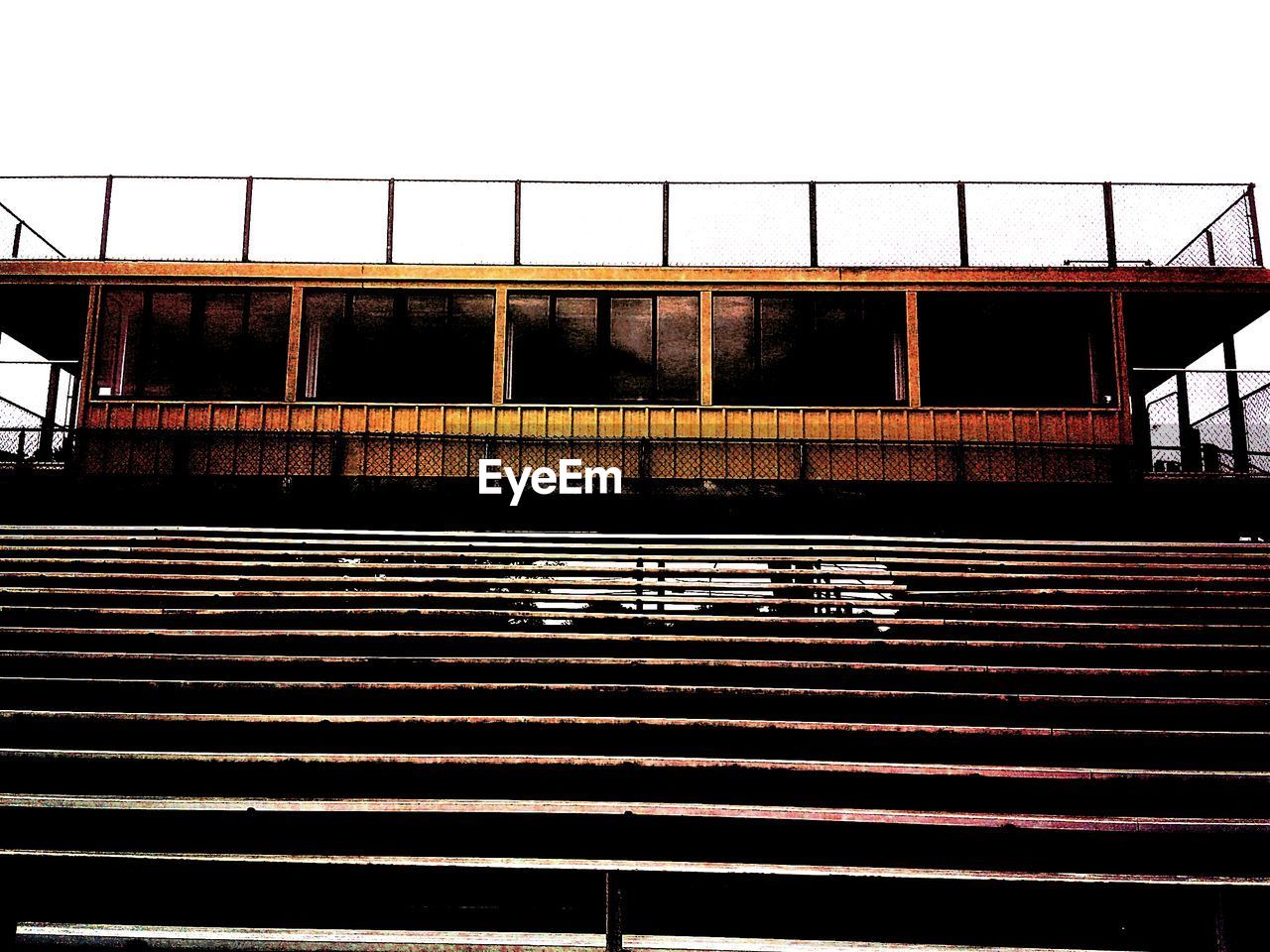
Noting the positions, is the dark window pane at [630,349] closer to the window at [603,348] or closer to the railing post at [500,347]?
the window at [603,348]

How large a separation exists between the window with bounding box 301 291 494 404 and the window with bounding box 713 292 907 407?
122 inches

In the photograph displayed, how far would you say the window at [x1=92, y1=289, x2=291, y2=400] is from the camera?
966 cm

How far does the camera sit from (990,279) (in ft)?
31.7

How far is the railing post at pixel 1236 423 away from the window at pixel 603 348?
260 inches

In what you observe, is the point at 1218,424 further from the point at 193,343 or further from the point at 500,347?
the point at 193,343

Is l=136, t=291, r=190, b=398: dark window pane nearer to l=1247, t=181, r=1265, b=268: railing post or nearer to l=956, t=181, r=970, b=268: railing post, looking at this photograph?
l=956, t=181, r=970, b=268: railing post

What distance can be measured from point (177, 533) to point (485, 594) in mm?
3608

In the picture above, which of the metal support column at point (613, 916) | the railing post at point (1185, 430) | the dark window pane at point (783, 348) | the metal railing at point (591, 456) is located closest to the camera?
the metal support column at point (613, 916)

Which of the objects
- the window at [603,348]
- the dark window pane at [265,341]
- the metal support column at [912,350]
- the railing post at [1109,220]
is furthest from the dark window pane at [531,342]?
the railing post at [1109,220]

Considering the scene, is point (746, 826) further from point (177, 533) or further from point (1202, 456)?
point (1202, 456)

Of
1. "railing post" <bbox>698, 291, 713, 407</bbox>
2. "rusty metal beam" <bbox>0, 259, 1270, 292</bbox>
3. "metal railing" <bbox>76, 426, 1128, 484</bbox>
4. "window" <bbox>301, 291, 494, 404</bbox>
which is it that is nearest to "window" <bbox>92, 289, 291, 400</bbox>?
"rusty metal beam" <bbox>0, 259, 1270, 292</bbox>

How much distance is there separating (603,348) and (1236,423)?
802 centimetres

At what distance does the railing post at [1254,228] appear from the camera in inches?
374

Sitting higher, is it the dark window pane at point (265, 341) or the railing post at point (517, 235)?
the railing post at point (517, 235)
